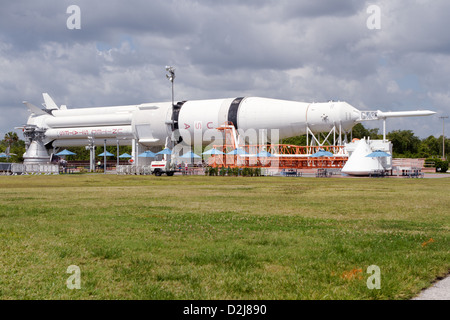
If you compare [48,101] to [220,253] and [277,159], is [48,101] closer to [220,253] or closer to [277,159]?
[277,159]

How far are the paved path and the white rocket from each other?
4132cm

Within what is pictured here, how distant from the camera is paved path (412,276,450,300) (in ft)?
15.3

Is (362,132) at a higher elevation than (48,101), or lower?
lower

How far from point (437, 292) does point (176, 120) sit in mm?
48204

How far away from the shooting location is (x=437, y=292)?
488 cm

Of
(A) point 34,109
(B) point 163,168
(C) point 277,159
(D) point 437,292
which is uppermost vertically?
(A) point 34,109

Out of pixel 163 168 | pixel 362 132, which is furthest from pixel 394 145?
pixel 163 168

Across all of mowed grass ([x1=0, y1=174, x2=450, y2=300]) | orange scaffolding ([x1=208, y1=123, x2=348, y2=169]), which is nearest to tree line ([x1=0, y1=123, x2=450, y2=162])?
orange scaffolding ([x1=208, y1=123, x2=348, y2=169])

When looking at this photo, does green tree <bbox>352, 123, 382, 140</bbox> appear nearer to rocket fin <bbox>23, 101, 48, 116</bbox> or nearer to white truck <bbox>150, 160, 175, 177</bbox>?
white truck <bbox>150, 160, 175, 177</bbox>

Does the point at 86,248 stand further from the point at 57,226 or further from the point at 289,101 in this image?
the point at 289,101

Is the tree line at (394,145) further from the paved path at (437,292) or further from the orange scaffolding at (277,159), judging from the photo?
the paved path at (437,292)

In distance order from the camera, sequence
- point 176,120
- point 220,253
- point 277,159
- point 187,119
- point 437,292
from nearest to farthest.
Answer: point 437,292, point 220,253, point 277,159, point 187,119, point 176,120

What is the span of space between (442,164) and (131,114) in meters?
37.8
